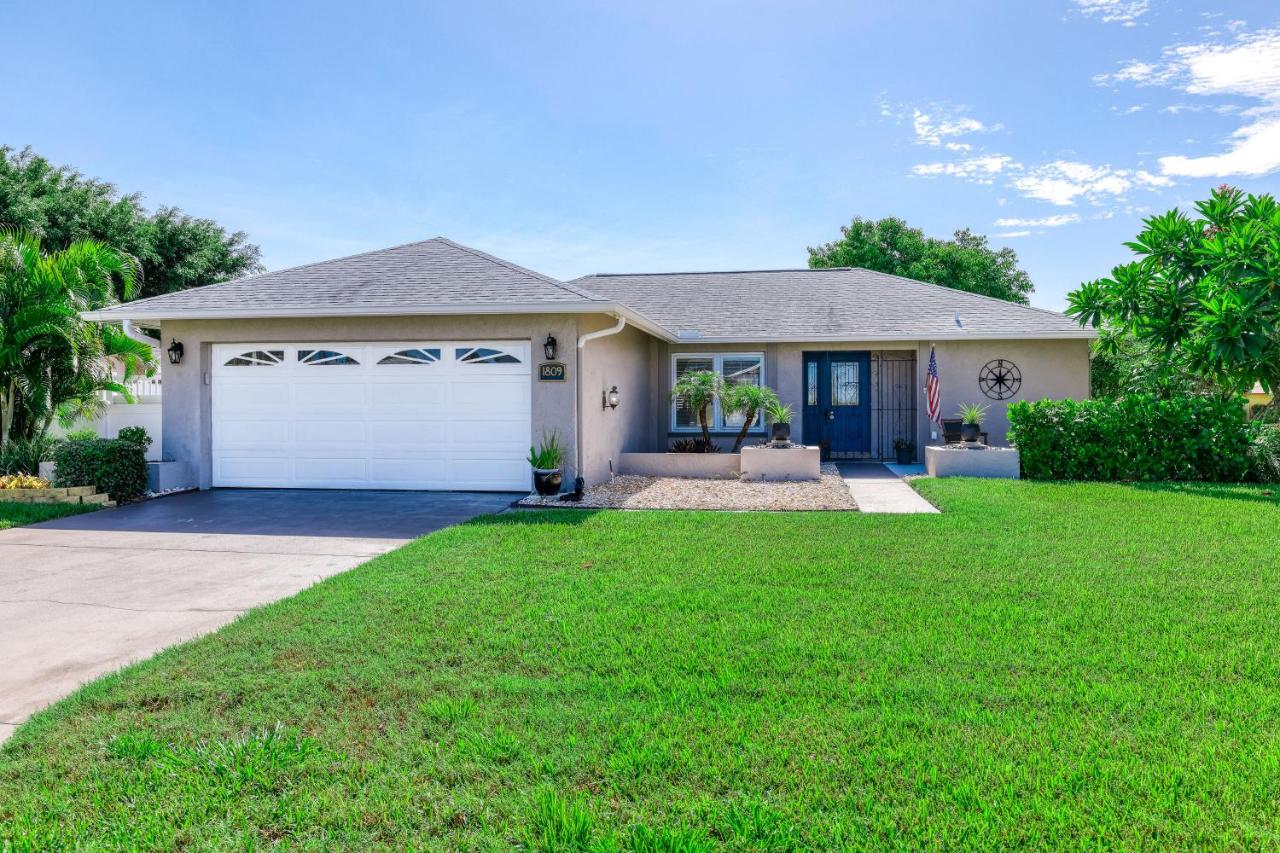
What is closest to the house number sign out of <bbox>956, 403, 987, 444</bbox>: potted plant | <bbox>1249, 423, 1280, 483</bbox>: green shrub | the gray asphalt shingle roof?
the gray asphalt shingle roof

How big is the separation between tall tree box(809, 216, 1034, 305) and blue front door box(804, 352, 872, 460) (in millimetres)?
17418

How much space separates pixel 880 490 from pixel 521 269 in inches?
246

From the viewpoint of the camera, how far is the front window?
52.3ft

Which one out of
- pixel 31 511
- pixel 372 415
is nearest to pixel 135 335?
pixel 31 511

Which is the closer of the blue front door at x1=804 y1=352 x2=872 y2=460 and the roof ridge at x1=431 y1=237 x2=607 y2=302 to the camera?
the roof ridge at x1=431 y1=237 x2=607 y2=302

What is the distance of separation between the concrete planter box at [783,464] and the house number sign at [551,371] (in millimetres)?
3726

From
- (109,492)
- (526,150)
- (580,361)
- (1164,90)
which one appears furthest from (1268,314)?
(109,492)

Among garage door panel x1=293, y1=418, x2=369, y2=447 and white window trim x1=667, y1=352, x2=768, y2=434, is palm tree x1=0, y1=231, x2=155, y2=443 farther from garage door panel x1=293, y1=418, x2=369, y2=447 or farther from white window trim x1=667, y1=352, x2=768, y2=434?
white window trim x1=667, y1=352, x2=768, y2=434

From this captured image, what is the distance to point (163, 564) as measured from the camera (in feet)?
22.3

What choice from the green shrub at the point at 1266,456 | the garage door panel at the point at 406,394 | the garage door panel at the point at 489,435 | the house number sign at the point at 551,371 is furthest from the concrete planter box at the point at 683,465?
the green shrub at the point at 1266,456

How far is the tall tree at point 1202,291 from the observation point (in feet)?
36.9

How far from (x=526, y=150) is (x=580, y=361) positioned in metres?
7.02

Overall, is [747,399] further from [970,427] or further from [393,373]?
[393,373]

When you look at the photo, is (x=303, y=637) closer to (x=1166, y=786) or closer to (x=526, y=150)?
(x=1166, y=786)
